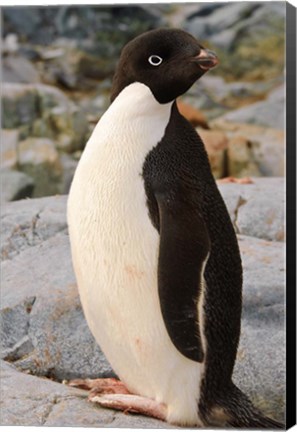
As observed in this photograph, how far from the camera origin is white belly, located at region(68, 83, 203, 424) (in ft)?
7.04

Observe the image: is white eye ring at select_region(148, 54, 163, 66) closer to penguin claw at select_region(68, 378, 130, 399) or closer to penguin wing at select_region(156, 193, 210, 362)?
penguin wing at select_region(156, 193, 210, 362)

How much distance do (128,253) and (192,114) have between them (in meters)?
0.95

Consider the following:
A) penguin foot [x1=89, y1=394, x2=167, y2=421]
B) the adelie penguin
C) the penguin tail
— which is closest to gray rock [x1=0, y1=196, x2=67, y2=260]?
the adelie penguin

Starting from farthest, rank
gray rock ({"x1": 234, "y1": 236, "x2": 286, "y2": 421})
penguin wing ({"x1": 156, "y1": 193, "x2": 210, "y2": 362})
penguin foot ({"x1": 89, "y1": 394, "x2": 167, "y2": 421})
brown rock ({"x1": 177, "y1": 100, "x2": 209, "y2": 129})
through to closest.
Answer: brown rock ({"x1": 177, "y1": 100, "x2": 209, "y2": 129}) → gray rock ({"x1": 234, "y1": 236, "x2": 286, "y2": 421}) → penguin foot ({"x1": 89, "y1": 394, "x2": 167, "y2": 421}) → penguin wing ({"x1": 156, "y1": 193, "x2": 210, "y2": 362})

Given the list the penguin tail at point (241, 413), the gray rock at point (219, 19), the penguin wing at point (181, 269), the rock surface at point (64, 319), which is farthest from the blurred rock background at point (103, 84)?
the penguin tail at point (241, 413)

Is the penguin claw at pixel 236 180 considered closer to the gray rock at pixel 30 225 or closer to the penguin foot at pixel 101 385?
the gray rock at pixel 30 225

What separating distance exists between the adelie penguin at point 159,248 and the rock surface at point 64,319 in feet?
0.45

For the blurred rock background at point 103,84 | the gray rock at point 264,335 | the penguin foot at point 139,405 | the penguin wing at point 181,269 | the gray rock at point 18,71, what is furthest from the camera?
the gray rock at point 18,71

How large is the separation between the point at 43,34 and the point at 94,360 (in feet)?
2.97

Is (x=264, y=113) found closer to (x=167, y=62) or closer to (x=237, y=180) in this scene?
(x=237, y=180)

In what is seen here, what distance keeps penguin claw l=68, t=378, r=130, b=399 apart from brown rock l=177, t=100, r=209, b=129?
0.92 meters

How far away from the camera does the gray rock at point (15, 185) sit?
113 inches

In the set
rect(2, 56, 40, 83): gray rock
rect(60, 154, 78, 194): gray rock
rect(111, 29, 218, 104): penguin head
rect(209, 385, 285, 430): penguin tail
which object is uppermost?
rect(111, 29, 218, 104): penguin head

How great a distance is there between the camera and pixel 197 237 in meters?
2.11
